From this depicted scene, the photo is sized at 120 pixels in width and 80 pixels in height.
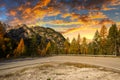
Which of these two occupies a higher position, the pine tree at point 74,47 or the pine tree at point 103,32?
the pine tree at point 103,32

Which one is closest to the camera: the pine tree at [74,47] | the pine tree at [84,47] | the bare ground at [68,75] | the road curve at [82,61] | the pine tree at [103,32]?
the bare ground at [68,75]

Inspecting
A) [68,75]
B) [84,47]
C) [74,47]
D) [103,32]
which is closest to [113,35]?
[103,32]

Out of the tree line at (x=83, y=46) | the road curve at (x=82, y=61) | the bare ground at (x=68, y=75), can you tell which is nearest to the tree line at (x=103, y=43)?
the tree line at (x=83, y=46)

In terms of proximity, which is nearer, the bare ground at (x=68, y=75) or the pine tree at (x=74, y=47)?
the bare ground at (x=68, y=75)

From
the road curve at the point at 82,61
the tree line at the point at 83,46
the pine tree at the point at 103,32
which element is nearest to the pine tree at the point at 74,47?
the tree line at the point at 83,46

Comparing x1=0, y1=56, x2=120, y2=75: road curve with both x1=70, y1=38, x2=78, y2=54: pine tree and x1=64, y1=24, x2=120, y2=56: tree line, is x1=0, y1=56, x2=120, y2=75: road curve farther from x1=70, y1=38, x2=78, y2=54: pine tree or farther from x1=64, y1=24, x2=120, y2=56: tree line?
x1=70, y1=38, x2=78, y2=54: pine tree

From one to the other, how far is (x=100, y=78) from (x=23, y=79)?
20.3 ft

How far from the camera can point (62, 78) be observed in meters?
14.5

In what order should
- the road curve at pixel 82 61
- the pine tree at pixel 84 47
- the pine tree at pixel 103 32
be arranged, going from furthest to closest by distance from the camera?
the pine tree at pixel 84 47
the pine tree at pixel 103 32
the road curve at pixel 82 61

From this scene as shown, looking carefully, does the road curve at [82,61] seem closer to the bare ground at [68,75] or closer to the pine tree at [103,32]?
the bare ground at [68,75]

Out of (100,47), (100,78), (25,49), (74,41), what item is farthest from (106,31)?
(100,78)

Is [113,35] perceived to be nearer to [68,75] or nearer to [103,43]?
[103,43]

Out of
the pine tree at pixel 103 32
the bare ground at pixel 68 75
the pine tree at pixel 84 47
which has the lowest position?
the bare ground at pixel 68 75

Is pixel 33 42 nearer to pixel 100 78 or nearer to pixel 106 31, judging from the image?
pixel 106 31
